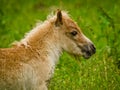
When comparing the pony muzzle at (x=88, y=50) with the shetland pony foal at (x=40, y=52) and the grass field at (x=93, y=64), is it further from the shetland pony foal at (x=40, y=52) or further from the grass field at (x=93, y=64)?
the grass field at (x=93, y=64)

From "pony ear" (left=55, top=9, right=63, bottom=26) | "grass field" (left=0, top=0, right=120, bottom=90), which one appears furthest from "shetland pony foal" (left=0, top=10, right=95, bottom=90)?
"grass field" (left=0, top=0, right=120, bottom=90)

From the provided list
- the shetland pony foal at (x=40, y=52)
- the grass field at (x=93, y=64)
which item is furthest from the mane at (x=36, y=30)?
the grass field at (x=93, y=64)

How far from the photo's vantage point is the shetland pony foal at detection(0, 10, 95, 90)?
34.6ft

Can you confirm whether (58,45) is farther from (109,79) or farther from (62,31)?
(109,79)

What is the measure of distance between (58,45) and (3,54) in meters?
1.17

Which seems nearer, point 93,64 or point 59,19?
point 59,19

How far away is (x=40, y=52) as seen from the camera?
11.1 m

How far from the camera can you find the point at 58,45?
11.3 m

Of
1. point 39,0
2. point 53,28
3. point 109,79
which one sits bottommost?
point 109,79

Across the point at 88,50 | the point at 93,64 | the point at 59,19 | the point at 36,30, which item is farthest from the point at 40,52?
the point at 93,64

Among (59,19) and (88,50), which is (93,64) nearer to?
(88,50)

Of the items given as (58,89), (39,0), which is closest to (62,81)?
(58,89)

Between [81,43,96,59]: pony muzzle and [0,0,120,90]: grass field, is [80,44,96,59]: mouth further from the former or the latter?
[0,0,120,90]: grass field

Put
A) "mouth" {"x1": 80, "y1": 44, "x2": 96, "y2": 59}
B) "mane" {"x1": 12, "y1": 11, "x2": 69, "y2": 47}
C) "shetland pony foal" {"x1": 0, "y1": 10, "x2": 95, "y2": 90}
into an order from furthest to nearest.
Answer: "mouth" {"x1": 80, "y1": 44, "x2": 96, "y2": 59}, "mane" {"x1": 12, "y1": 11, "x2": 69, "y2": 47}, "shetland pony foal" {"x1": 0, "y1": 10, "x2": 95, "y2": 90}
